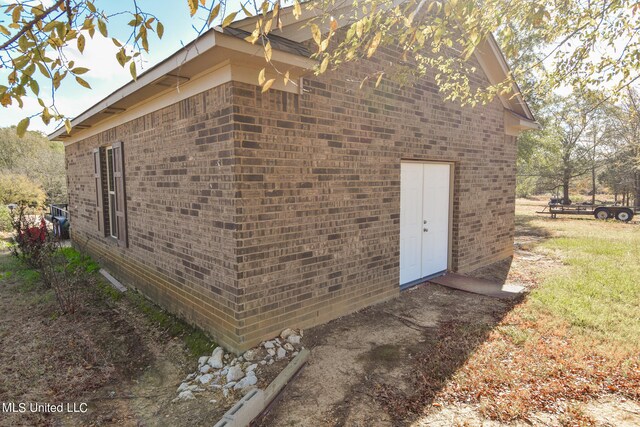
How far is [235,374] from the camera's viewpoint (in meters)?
3.88

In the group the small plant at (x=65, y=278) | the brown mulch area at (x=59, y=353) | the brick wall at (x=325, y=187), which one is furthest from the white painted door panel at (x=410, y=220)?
the small plant at (x=65, y=278)

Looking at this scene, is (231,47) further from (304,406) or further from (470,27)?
(304,406)

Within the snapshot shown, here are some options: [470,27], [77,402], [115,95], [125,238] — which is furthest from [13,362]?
[470,27]

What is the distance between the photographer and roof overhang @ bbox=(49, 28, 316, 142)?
12.1ft

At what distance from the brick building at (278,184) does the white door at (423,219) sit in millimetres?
36

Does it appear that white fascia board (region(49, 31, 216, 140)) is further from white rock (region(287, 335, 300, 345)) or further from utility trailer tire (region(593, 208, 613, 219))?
utility trailer tire (region(593, 208, 613, 219))

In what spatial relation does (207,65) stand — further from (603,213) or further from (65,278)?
(603,213)

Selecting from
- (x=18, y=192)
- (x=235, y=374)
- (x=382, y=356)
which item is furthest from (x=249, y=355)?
(x=18, y=192)

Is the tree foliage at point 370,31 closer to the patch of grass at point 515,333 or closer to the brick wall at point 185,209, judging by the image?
the brick wall at point 185,209

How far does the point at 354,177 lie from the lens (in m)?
5.38

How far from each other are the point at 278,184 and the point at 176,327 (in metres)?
2.63

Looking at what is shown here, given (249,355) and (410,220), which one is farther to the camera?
(410,220)

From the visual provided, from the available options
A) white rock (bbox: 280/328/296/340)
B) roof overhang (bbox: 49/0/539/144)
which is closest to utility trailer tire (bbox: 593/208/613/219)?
roof overhang (bbox: 49/0/539/144)

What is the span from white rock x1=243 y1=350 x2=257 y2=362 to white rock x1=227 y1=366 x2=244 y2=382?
0.19 meters
